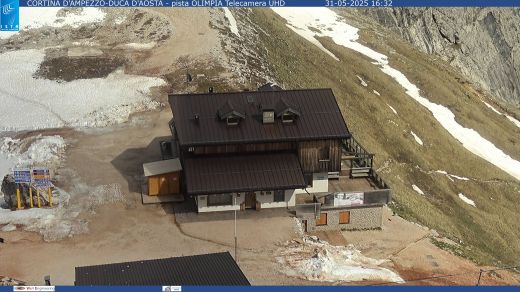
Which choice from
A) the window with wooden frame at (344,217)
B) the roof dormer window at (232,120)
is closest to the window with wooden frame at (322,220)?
the window with wooden frame at (344,217)

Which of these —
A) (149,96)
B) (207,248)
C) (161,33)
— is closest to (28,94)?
(149,96)

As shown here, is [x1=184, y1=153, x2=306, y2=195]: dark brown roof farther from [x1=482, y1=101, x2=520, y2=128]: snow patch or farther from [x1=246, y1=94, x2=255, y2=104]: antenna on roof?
[x1=482, y1=101, x2=520, y2=128]: snow patch

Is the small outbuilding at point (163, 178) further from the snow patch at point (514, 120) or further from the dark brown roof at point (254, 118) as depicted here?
the snow patch at point (514, 120)

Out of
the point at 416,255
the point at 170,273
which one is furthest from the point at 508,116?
the point at 170,273

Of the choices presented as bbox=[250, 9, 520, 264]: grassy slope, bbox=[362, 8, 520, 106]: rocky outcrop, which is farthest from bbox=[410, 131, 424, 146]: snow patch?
bbox=[362, 8, 520, 106]: rocky outcrop

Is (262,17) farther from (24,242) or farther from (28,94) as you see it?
(24,242)

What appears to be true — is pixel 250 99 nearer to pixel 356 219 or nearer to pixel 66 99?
pixel 356 219

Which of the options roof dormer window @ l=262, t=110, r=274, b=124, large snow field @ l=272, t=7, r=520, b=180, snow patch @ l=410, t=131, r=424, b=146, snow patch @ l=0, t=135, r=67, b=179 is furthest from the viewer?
large snow field @ l=272, t=7, r=520, b=180
